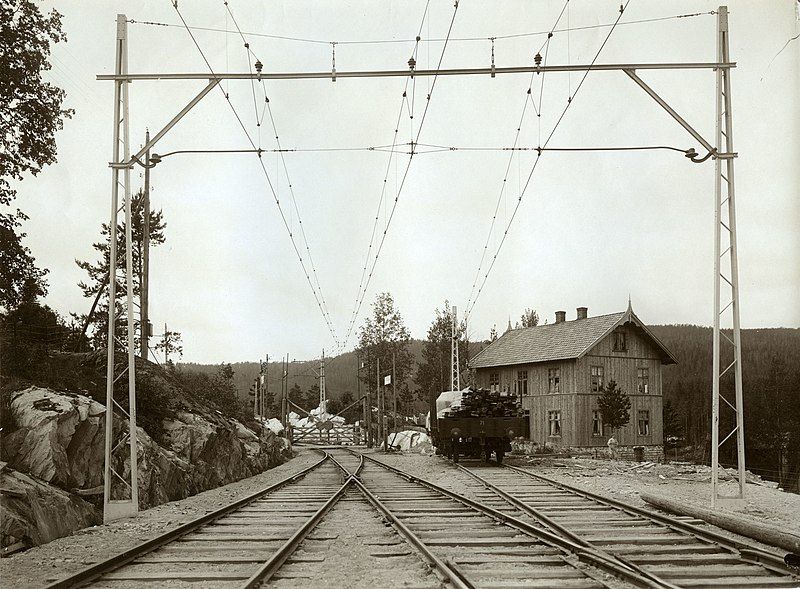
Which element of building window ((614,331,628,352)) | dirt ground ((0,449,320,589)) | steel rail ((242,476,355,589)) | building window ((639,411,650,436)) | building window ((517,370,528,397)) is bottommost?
building window ((639,411,650,436))

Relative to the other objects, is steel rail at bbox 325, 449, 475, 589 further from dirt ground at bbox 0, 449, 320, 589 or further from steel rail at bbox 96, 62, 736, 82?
steel rail at bbox 96, 62, 736, 82

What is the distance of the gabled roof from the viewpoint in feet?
139

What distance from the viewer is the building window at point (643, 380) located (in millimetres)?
44344

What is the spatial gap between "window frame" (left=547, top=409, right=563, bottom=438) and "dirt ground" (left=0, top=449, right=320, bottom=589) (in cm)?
3020

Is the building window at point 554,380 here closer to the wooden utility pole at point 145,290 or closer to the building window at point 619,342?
the building window at point 619,342

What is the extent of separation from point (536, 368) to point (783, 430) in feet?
Answer: 74.9

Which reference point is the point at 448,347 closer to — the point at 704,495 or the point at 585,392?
the point at 585,392

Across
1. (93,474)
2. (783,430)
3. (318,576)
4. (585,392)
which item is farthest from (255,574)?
(783,430)

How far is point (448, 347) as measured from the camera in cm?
8344

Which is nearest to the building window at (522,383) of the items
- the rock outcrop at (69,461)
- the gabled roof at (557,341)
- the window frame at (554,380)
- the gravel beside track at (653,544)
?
the gabled roof at (557,341)

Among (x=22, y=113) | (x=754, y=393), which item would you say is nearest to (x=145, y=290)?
(x=22, y=113)

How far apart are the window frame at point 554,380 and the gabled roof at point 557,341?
837 millimetres

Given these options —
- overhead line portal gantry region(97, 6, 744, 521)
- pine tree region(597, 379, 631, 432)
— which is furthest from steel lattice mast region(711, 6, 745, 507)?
pine tree region(597, 379, 631, 432)

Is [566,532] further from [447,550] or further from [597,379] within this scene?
[597,379]
